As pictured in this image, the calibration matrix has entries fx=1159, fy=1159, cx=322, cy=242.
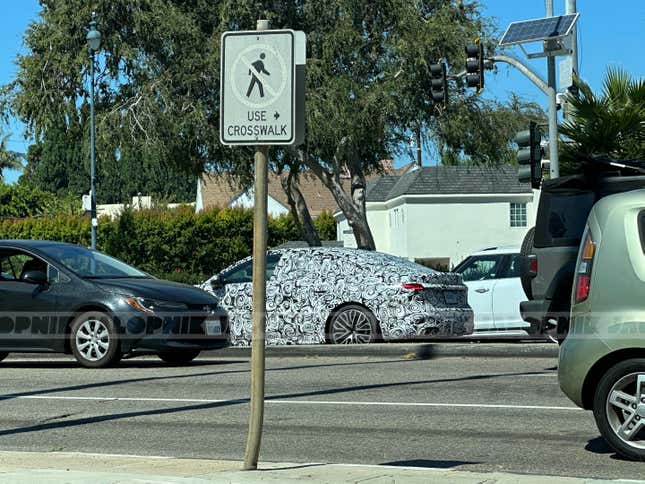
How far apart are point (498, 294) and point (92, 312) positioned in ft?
23.2

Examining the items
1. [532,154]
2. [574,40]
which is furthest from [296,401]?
[574,40]

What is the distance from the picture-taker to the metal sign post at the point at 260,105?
21.4 feet

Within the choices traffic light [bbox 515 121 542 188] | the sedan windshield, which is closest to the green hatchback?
the sedan windshield

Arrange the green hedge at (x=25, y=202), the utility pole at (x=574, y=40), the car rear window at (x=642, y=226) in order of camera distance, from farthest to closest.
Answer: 1. the green hedge at (x=25, y=202)
2. the utility pole at (x=574, y=40)
3. the car rear window at (x=642, y=226)

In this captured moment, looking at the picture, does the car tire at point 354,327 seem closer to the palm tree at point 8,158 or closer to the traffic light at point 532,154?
the traffic light at point 532,154

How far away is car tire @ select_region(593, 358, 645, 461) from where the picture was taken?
7609 mm

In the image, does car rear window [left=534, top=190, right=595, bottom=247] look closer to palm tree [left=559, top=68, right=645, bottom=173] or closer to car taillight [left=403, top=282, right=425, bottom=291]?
car taillight [left=403, top=282, right=425, bottom=291]

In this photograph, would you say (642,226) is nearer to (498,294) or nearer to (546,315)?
(546,315)

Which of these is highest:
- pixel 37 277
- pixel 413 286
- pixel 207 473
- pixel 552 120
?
pixel 552 120

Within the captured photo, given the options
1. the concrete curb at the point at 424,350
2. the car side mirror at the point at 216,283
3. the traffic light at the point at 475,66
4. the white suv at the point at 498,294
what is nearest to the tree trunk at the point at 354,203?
the traffic light at the point at 475,66

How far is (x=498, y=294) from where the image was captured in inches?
736

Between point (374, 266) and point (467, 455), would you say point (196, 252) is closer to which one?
point (374, 266)

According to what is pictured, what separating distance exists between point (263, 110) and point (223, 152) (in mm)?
24964

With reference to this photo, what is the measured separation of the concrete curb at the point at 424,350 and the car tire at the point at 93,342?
300 cm
